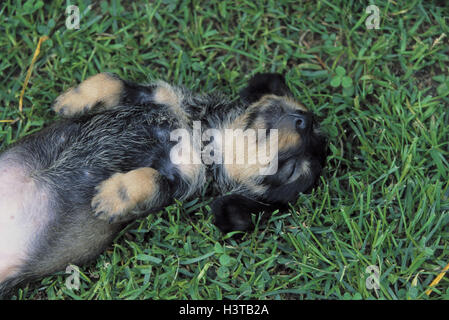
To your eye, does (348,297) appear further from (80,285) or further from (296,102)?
(80,285)

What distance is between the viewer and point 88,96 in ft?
14.2

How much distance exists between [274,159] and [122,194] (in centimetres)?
130

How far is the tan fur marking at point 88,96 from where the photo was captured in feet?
14.2

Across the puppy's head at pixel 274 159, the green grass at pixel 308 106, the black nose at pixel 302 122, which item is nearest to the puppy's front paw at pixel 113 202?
the green grass at pixel 308 106

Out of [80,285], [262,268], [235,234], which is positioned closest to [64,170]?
[80,285]

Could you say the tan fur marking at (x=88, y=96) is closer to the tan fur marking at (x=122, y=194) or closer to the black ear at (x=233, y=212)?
the tan fur marking at (x=122, y=194)

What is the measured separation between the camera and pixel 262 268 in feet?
14.4

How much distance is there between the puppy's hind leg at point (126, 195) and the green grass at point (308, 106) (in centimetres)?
61

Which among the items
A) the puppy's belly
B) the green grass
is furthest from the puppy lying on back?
the green grass

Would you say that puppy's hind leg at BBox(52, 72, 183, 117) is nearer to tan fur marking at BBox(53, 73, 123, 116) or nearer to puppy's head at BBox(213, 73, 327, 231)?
tan fur marking at BBox(53, 73, 123, 116)

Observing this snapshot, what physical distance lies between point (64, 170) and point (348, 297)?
2.71 metres

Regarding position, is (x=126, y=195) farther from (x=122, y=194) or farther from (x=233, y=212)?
(x=233, y=212)

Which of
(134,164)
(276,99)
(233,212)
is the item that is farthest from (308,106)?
(134,164)

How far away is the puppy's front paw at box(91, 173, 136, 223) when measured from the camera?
3861 millimetres
